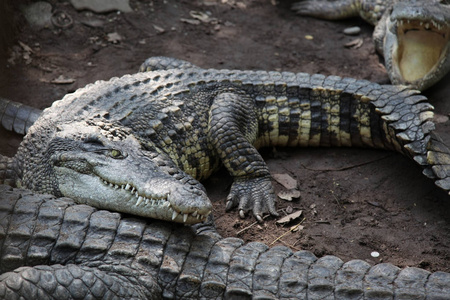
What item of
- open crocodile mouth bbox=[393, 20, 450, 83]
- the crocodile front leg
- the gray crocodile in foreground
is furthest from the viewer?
open crocodile mouth bbox=[393, 20, 450, 83]

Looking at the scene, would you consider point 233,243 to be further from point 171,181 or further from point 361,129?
point 361,129

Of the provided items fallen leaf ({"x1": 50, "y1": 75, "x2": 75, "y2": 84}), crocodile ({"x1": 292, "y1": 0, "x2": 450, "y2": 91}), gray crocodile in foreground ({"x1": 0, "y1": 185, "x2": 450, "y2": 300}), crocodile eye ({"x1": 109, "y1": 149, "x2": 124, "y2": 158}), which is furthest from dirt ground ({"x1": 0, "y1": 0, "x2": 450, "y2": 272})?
crocodile eye ({"x1": 109, "y1": 149, "x2": 124, "y2": 158})

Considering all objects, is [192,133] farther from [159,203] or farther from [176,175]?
Result: [159,203]

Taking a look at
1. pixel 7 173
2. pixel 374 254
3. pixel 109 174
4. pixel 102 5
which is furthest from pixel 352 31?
pixel 7 173

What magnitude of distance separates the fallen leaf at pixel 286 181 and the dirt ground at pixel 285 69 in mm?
51

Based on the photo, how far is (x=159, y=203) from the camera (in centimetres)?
307

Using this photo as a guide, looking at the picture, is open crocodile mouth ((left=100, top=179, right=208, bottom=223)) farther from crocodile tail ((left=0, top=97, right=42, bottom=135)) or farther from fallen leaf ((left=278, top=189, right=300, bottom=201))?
crocodile tail ((left=0, top=97, right=42, bottom=135))

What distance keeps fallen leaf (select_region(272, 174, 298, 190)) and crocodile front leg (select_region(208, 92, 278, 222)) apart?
154 mm

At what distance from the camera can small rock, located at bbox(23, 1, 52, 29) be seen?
5961mm

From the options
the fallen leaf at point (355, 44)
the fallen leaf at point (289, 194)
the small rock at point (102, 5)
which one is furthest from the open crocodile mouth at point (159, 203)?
the fallen leaf at point (355, 44)

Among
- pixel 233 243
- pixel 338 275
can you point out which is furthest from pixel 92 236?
pixel 338 275

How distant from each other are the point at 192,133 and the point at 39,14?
298cm

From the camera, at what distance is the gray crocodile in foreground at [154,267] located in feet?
8.66

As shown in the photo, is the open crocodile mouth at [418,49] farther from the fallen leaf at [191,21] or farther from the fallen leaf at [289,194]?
the fallen leaf at [191,21]
